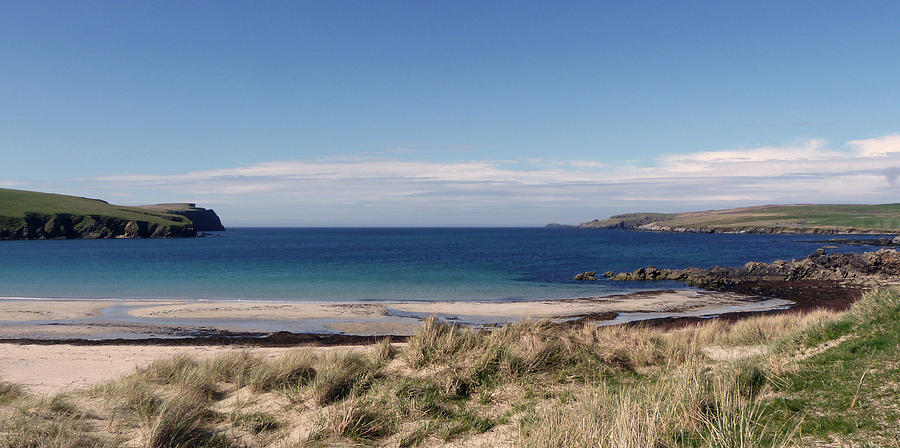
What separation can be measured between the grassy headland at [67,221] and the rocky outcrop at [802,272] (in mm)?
133211

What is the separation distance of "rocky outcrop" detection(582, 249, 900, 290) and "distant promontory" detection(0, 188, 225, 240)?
133 metres

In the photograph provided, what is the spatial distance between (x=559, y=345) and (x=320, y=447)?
207 inches

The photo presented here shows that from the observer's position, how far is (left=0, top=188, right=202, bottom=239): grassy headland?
120750mm

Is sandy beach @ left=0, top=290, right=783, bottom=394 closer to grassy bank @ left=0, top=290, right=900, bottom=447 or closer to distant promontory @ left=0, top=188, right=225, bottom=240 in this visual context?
grassy bank @ left=0, top=290, right=900, bottom=447

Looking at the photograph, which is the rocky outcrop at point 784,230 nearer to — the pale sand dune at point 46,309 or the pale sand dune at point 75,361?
the pale sand dune at point 75,361

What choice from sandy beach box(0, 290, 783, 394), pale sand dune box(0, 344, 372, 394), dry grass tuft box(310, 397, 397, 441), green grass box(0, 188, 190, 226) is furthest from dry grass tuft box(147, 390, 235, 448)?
green grass box(0, 188, 190, 226)

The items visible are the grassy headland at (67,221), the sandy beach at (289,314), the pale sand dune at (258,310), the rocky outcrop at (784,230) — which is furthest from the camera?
the rocky outcrop at (784,230)

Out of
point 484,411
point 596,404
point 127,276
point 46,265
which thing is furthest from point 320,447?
point 46,265

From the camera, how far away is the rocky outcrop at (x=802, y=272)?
1578 inches

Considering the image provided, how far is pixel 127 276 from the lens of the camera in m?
44.9

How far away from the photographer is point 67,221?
129125mm

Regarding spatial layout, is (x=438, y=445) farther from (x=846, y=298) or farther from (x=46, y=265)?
(x=46, y=265)

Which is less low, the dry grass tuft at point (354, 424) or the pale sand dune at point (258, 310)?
the dry grass tuft at point (354, 424)

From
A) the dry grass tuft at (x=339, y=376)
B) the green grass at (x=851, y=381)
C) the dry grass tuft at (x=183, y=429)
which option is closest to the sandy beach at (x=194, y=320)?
the dry grass tuft at (x=183, y=429)
